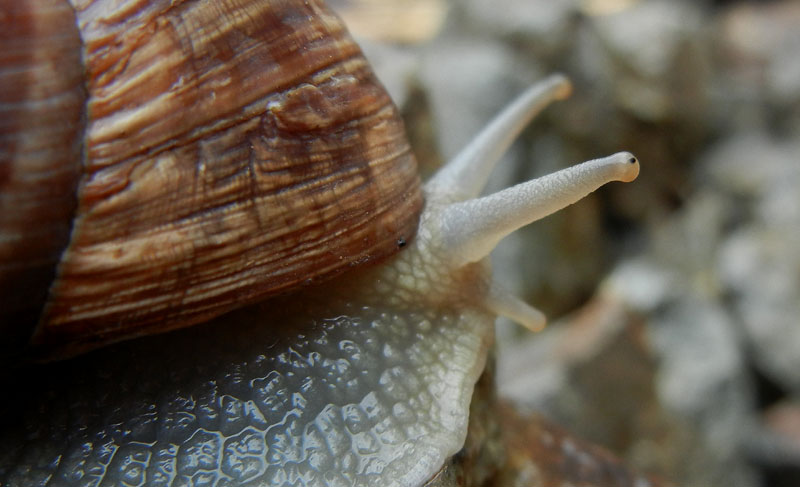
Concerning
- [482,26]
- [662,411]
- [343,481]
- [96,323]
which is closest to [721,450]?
[662,411]

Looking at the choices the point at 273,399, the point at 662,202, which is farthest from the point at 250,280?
the point at 662,202

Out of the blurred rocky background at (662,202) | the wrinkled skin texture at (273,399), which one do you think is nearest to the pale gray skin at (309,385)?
the wrinkled skin texture at (273,399)

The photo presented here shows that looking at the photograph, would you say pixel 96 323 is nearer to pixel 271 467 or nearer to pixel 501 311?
pixel 271 467

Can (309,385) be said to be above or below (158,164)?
below

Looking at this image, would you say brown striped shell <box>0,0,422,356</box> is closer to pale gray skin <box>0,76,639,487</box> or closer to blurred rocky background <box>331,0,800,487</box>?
pale gray skin <box>0,76,639,487</box>

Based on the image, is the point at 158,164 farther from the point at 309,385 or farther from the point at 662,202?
the point at 662,202

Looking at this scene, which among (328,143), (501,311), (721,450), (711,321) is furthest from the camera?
(711,321)
